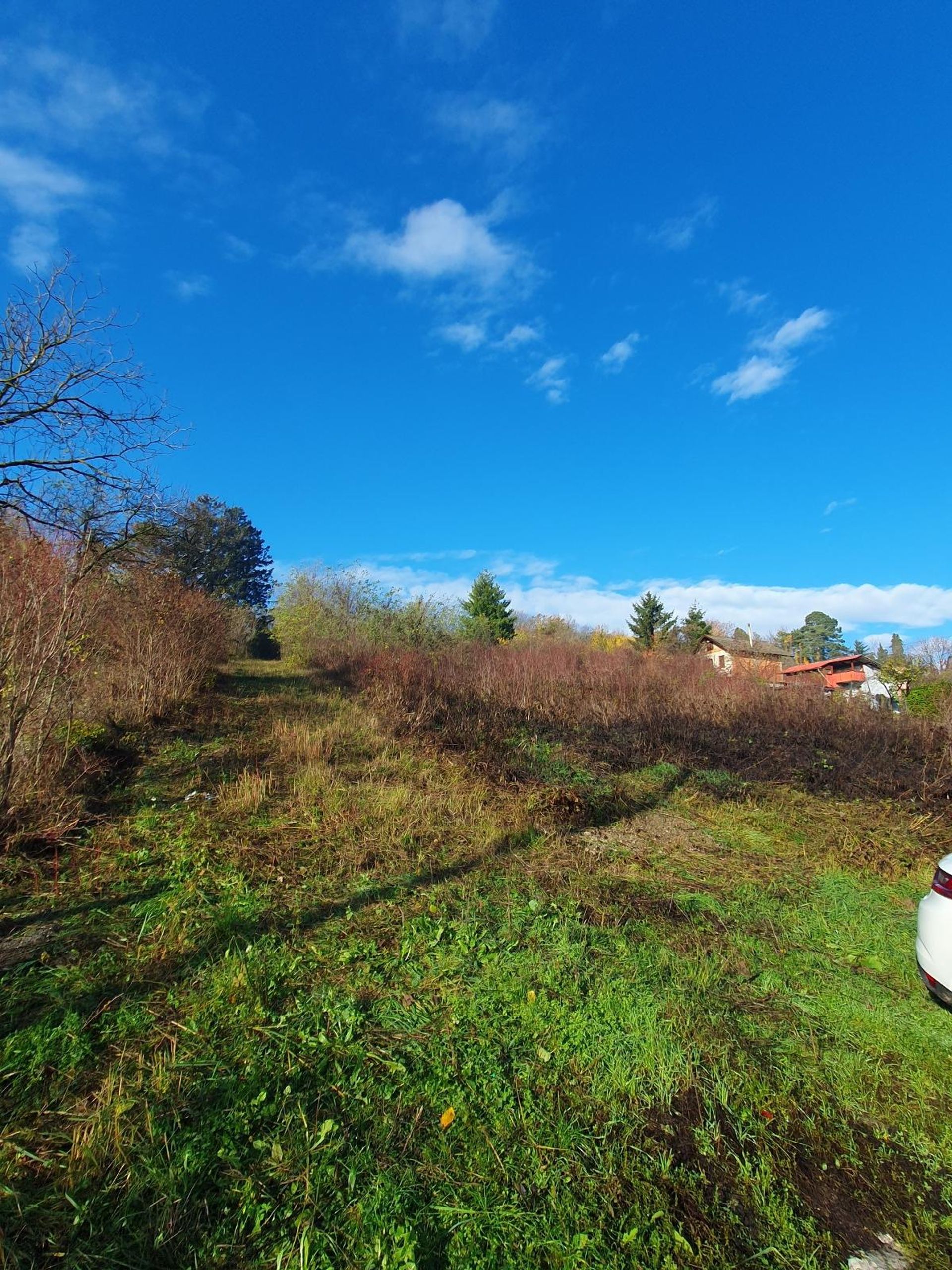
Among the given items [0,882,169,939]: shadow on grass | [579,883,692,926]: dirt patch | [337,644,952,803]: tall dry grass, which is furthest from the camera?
[337,644,952,803]: tall dry grass

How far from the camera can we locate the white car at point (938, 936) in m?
2.90

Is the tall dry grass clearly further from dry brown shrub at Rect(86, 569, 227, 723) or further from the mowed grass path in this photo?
the mowed grass path

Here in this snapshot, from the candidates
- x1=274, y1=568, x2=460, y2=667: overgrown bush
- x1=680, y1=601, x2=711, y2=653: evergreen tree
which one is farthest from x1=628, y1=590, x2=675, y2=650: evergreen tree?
x1=274, y1=568, x2=460, y2=667: overgrown bush

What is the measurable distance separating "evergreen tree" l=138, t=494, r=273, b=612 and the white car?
10.3m

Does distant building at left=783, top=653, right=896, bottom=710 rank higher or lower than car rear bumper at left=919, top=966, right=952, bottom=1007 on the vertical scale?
higher

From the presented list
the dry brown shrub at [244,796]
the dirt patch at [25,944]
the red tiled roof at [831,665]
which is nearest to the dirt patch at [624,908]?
the dry brown shrub at [244,796]

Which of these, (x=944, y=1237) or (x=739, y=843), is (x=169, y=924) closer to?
(x=944, y=1237)

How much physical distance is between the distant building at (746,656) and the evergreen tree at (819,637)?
43.9 ft

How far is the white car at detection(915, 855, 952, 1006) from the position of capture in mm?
2896

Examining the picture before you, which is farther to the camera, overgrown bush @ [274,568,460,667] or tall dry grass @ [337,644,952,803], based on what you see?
overgrown bush @ [274,568,460,667]

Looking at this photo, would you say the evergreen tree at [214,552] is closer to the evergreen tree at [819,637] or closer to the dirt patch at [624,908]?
the dirt patch at [624,908]

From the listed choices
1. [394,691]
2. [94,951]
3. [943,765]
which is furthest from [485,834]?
[943,765]

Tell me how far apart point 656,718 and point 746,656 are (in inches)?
528

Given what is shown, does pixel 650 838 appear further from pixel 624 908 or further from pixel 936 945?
pixel 936 945
